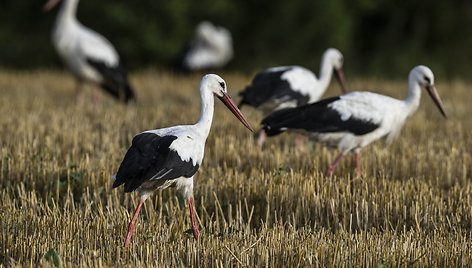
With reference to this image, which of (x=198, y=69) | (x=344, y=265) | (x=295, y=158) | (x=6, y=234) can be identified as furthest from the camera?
(x=198, y=69)

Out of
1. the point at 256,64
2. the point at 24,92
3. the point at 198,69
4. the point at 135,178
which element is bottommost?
the point at 135,178

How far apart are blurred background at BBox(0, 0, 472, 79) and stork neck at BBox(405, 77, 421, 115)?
1241 cm

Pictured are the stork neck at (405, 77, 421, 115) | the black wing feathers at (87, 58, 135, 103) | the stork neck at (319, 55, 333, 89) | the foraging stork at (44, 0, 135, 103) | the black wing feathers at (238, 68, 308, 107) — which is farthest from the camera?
the black wing feathers at (87, 58, 135, 103)

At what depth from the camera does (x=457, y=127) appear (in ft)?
31.4

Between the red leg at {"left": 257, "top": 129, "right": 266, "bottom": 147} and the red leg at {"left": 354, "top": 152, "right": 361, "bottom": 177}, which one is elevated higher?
the red leg at {"left": 257, "top": 129, "right": 266, "bottom": 147}

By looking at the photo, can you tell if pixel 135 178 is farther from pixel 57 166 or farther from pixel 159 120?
pixel 159 120

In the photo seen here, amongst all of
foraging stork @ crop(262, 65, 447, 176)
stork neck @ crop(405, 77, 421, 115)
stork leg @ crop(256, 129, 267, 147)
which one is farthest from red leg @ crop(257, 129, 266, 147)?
stork neck @ crop(405, 77, 421, 115)

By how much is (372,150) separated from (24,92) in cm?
696

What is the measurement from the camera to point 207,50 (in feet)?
59.5

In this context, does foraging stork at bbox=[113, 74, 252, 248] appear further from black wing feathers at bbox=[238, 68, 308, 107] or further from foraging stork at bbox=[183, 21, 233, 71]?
foraging stork at bbox=[183, 21, 233, 71]

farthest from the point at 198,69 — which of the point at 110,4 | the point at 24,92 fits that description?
the point at 24,92

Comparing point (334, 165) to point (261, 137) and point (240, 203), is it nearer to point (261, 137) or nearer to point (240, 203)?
point (261, 137)

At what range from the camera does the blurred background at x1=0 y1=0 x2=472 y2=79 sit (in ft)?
67.0

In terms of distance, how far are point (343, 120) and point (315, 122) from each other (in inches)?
9.8
